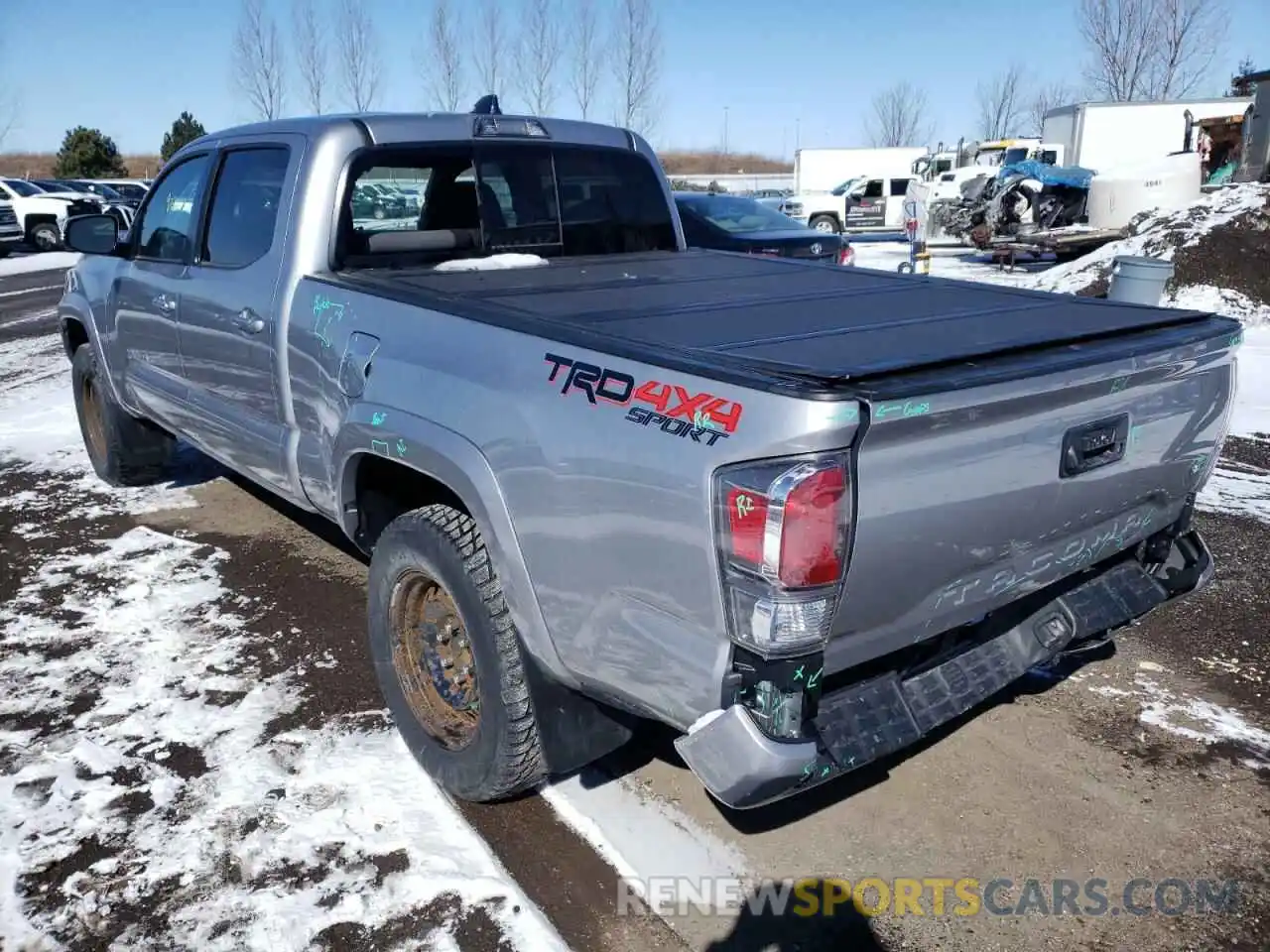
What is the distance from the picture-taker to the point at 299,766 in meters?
3.32

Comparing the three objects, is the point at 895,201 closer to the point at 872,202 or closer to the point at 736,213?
the point at 872,202

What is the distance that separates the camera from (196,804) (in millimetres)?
3125

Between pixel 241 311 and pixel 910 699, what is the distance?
111 inches

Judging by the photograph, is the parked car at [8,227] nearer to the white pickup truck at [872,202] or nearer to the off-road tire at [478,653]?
the white pickup truck at [872,202]

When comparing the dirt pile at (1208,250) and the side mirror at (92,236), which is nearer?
the side mirror at (92,236)

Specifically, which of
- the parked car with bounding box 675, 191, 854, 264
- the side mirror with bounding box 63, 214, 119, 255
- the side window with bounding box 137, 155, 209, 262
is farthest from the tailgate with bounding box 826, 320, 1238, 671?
the parked car with bounding box 675, 191, 854, 264

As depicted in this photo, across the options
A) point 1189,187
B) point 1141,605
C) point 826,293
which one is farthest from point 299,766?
point 1189,187

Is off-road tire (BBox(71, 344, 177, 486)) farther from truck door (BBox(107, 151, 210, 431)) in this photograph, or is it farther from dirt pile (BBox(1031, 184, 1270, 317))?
dirt pile (BBox(1031, 184, 1270, 317))

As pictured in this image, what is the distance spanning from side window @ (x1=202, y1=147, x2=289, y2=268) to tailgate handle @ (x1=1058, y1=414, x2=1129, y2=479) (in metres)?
2.88

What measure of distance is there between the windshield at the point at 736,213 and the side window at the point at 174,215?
7.74 metres

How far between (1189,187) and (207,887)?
68.9 ft

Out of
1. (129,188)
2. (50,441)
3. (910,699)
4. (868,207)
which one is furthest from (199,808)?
(129,188)

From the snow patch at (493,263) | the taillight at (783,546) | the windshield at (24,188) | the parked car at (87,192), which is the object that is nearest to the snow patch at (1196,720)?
the taillight at (783,546)

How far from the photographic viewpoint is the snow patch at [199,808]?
268 cm
